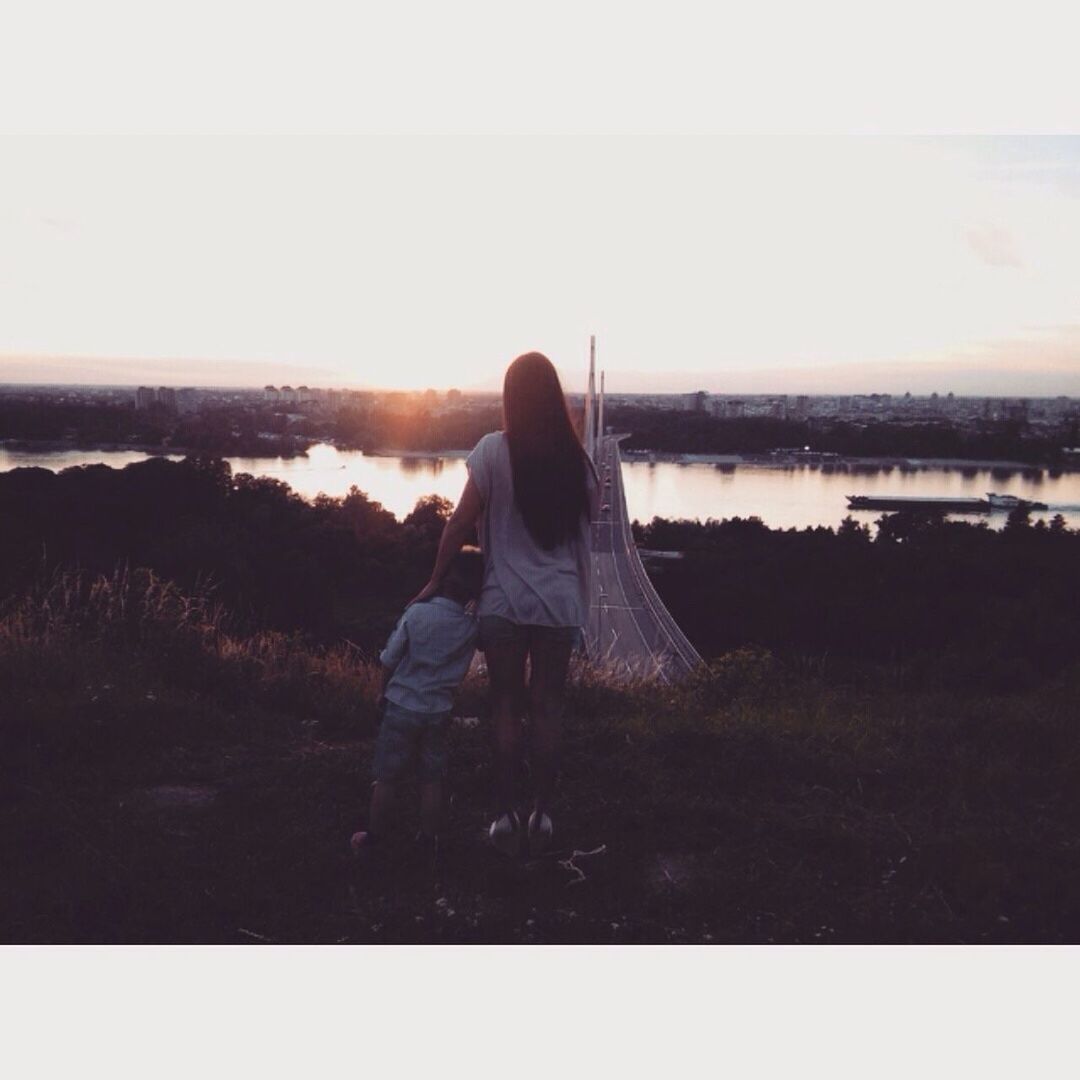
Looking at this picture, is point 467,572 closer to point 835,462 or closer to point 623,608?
point 623,608

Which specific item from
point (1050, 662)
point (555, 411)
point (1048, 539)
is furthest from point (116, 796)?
point (1048, 539)

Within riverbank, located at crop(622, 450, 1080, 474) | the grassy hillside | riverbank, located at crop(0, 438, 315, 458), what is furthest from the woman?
riverbank, located at crop(622, 450, 1080, 474)

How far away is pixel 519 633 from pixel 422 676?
0.97 ft

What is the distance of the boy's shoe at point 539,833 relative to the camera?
8.97 feet

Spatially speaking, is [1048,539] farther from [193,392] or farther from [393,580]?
[193,392]

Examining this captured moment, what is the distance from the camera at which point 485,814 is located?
3.07m

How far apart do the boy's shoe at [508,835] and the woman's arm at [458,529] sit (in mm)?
689

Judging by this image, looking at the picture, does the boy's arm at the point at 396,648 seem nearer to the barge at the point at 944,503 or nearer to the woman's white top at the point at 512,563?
the woman's white top at the point at 512,563

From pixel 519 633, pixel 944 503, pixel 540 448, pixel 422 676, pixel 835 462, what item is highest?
pixel 540 448

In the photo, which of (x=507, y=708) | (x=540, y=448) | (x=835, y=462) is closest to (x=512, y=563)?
(x=540, y=448)

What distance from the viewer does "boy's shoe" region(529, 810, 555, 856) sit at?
273 cm

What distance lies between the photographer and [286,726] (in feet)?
12.7

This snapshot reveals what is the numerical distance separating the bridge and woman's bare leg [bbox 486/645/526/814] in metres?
3.21

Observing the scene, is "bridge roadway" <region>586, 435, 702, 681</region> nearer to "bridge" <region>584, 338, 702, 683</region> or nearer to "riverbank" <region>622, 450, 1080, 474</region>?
"bridge" <region>584, 338, 702, 683</region>
